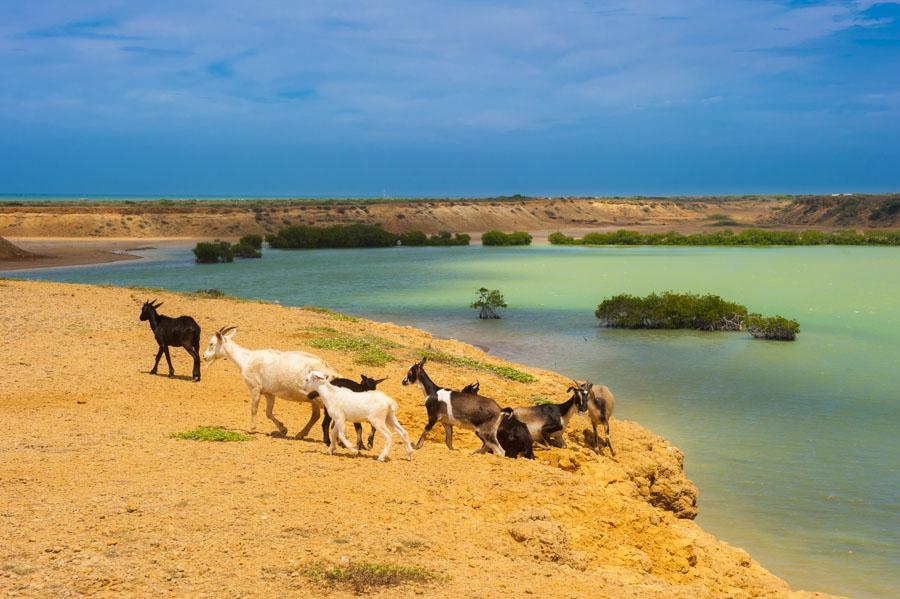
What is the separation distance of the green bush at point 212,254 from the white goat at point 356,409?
46.9 metres

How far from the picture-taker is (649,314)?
28.0m

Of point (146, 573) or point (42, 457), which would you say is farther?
point (42, 457)

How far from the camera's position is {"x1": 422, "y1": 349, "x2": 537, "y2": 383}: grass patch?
15600mm

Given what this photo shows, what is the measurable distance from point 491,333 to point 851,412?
12.2m

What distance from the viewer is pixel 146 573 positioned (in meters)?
5.75

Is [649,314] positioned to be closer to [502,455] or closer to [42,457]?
[502,455]

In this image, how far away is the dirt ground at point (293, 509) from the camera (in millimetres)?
5949

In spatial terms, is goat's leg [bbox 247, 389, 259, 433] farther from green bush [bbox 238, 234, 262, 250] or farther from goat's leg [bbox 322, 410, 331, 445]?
green bush [bbox 238, 234, 262, 250]

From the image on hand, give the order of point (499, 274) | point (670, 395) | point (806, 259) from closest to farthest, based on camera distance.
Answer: point (670, 395), point (499, 274), point (806, 259)

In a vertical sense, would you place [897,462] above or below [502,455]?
below

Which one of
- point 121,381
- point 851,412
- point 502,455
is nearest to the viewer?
point 502,455

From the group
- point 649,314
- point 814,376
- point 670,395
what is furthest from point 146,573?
point 649,314

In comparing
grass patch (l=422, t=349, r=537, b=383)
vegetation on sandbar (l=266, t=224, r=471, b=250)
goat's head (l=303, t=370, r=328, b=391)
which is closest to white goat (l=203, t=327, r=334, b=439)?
goat's head (l=303, t=370, r=328, b=391)

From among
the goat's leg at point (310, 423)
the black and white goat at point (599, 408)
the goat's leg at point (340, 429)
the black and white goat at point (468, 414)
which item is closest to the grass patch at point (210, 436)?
the goat's leg at point (310, 423)
